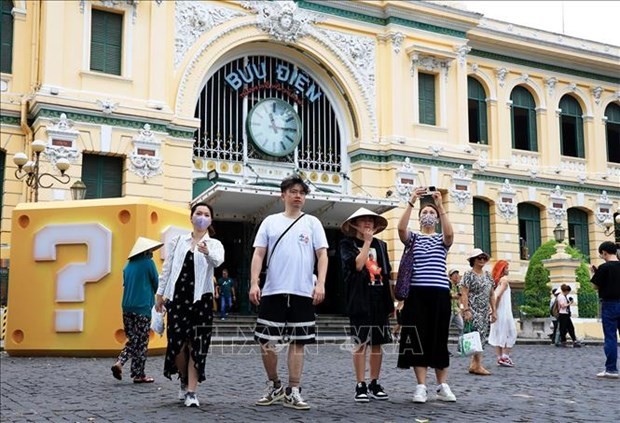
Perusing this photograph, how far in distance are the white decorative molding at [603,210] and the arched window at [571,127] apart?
1.90m

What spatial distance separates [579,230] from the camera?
30734 mm

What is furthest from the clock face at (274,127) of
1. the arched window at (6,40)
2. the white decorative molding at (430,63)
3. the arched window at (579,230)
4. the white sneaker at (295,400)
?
the white sneaker at (295,400)

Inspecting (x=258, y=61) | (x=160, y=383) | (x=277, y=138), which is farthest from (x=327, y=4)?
(x=160, y=383)

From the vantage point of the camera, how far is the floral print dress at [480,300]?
1125cm

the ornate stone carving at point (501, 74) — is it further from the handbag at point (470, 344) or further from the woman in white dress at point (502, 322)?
the handbag at point (470, 344)

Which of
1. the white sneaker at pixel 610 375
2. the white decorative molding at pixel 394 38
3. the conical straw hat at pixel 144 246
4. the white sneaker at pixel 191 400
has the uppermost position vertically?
the white decorative molding at pixel 394 38

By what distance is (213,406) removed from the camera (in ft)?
23.8

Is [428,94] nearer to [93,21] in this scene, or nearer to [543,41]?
[543,41]

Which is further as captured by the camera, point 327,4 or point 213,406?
point 327,4

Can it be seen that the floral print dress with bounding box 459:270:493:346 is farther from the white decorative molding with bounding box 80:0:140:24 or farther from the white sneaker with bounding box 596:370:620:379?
the white decorative molding with bounding box 80:0:140:24

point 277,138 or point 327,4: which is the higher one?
point 327,4

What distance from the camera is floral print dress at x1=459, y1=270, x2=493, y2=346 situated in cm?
1125

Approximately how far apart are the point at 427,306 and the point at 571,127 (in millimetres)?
25857

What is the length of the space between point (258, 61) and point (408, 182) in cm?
615
